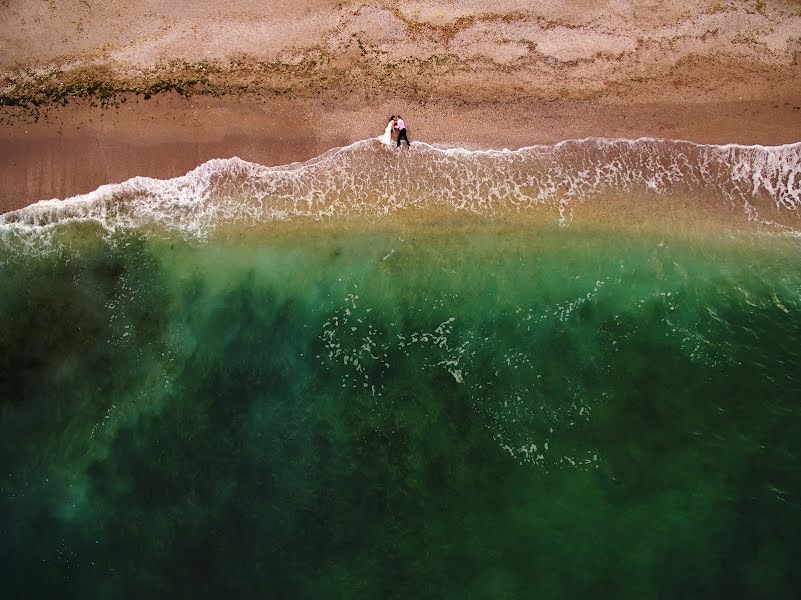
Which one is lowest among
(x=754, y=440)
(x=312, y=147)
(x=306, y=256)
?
(x=754, y=440)

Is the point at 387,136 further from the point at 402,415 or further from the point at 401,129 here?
the point at 402,415

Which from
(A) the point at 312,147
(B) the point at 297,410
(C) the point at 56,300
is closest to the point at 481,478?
(B) the point at 297,410

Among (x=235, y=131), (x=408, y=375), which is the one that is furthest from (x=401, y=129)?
(x=408, y=375)

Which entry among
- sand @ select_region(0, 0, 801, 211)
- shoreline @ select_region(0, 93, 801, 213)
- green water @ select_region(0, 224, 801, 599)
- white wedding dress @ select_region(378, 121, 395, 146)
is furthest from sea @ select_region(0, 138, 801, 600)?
sand @ select_region(0, 0, 801, 211)

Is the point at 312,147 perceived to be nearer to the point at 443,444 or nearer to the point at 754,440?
the point at 443,444

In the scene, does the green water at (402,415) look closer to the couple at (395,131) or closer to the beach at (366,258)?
the beach at (366,258)

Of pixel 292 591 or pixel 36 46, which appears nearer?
pixel 292 591

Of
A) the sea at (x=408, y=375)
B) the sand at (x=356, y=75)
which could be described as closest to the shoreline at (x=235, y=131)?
the sand at (x=356, y=75)
